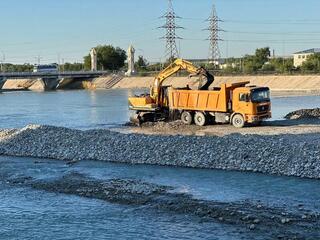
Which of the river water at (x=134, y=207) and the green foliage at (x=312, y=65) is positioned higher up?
the green foliage at (x=312, y=65)

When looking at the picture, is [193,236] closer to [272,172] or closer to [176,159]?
[272,172]

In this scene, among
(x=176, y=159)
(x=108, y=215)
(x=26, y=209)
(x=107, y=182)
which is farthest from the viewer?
(x=176, y=159)

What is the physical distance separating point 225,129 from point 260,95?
2.83 m

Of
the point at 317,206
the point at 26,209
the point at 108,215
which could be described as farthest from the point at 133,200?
the point at 317,206

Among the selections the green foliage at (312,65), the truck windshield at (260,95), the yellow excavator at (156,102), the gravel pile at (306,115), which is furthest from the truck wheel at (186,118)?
the green foliage at (312,65)

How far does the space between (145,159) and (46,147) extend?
232 inches

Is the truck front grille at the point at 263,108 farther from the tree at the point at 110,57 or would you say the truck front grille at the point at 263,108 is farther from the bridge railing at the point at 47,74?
the tree at the point at 110,57

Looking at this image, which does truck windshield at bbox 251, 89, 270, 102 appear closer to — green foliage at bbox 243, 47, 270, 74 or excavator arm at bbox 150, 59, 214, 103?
excavator arm at bbox 150, 59, 214, 103

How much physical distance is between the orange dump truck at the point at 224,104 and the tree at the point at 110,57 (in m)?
143

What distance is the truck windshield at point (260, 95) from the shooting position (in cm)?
3091

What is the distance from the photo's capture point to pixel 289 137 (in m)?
25.3

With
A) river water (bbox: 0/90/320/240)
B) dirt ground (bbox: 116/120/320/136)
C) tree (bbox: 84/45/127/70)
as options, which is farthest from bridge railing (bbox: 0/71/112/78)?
river water (bbox: 0/90/320/240)

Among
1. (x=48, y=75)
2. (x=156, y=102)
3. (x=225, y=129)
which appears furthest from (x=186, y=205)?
(x=48, y=75)

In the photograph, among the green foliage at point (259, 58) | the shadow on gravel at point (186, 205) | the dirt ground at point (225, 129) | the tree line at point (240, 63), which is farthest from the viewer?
the green foliage at point (259, 58)
